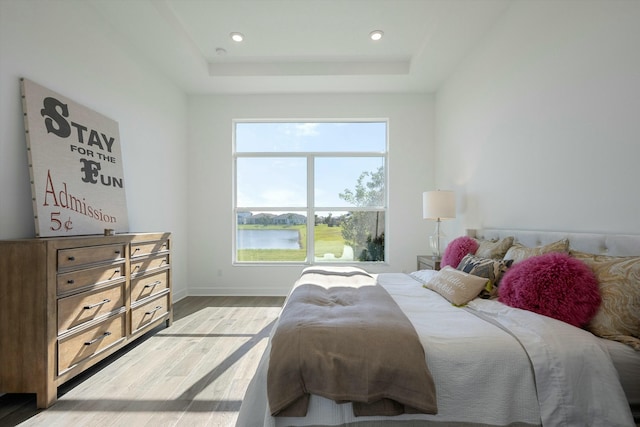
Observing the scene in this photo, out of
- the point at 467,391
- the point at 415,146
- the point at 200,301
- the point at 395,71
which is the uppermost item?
the point at 395,71

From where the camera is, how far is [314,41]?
3176mm

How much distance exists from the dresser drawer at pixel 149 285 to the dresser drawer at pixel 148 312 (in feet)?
0.27

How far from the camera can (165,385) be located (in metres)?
1.89

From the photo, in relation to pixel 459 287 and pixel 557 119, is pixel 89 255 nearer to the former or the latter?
pixel 459 287

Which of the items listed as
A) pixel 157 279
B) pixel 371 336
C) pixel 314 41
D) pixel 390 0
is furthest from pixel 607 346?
pixel 314 41

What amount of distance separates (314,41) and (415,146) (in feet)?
6.73

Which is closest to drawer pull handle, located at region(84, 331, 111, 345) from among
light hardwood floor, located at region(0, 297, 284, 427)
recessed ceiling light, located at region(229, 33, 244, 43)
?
light hardwood floor, located at region(0, 297, 284, 427)

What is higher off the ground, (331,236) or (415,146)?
(415,146)

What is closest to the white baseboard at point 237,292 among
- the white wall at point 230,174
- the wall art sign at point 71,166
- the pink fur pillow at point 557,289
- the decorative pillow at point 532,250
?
the white wall at point 230,174

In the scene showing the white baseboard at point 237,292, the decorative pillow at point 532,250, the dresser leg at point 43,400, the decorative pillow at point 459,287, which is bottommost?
the white baseboard at point 237,292

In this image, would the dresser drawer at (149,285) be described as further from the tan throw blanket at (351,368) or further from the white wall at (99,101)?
the tan throw blanket at (351,368)

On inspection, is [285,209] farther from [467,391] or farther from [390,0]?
[467,391]

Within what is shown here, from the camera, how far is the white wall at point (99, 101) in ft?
6.20

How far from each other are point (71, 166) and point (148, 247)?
879 mm
